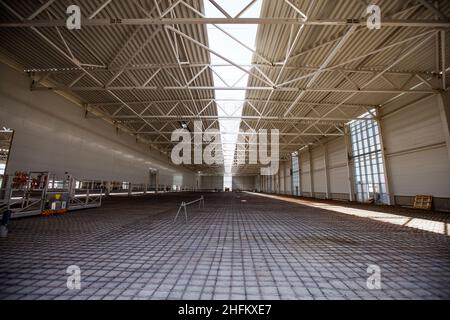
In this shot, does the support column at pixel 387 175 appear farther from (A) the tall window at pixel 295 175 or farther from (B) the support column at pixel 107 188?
(B) the support column at pixel 107 188

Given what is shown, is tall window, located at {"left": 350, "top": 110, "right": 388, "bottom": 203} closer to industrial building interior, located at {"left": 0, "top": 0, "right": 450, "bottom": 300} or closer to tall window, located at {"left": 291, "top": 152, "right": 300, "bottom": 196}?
industrial building interior, located at {"left": 0, "top": 0, "right": 450, "bottom": 300}

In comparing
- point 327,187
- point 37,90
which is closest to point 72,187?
point 37,90

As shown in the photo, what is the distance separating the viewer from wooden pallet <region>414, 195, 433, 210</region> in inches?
446

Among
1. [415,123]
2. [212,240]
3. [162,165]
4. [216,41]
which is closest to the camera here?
[212,240]

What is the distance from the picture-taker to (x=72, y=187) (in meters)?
10.3

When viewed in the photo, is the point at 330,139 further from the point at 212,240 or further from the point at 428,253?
the point at 212,240

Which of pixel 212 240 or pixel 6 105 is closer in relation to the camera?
pixel 212 240

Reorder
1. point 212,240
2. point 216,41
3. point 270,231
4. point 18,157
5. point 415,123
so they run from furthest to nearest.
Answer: point 415,123 → point 18,157 → point 216,41 → point 270,231 → point 212,240

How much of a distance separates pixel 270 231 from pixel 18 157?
13.5 meters

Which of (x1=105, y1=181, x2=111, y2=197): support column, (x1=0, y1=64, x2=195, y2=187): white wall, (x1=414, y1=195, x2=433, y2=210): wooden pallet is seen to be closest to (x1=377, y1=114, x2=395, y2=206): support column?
(x1=414, y1=195, x2=433, y2=210): wooden pallet

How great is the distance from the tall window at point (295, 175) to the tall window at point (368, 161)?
1340cm

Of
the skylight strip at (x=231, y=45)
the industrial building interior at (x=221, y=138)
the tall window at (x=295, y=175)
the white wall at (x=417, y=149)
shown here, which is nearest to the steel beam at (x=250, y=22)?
the industrial building interior at (x=221, y=138)

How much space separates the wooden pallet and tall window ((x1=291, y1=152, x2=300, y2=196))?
63.3 ft

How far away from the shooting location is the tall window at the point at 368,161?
15602 mm
